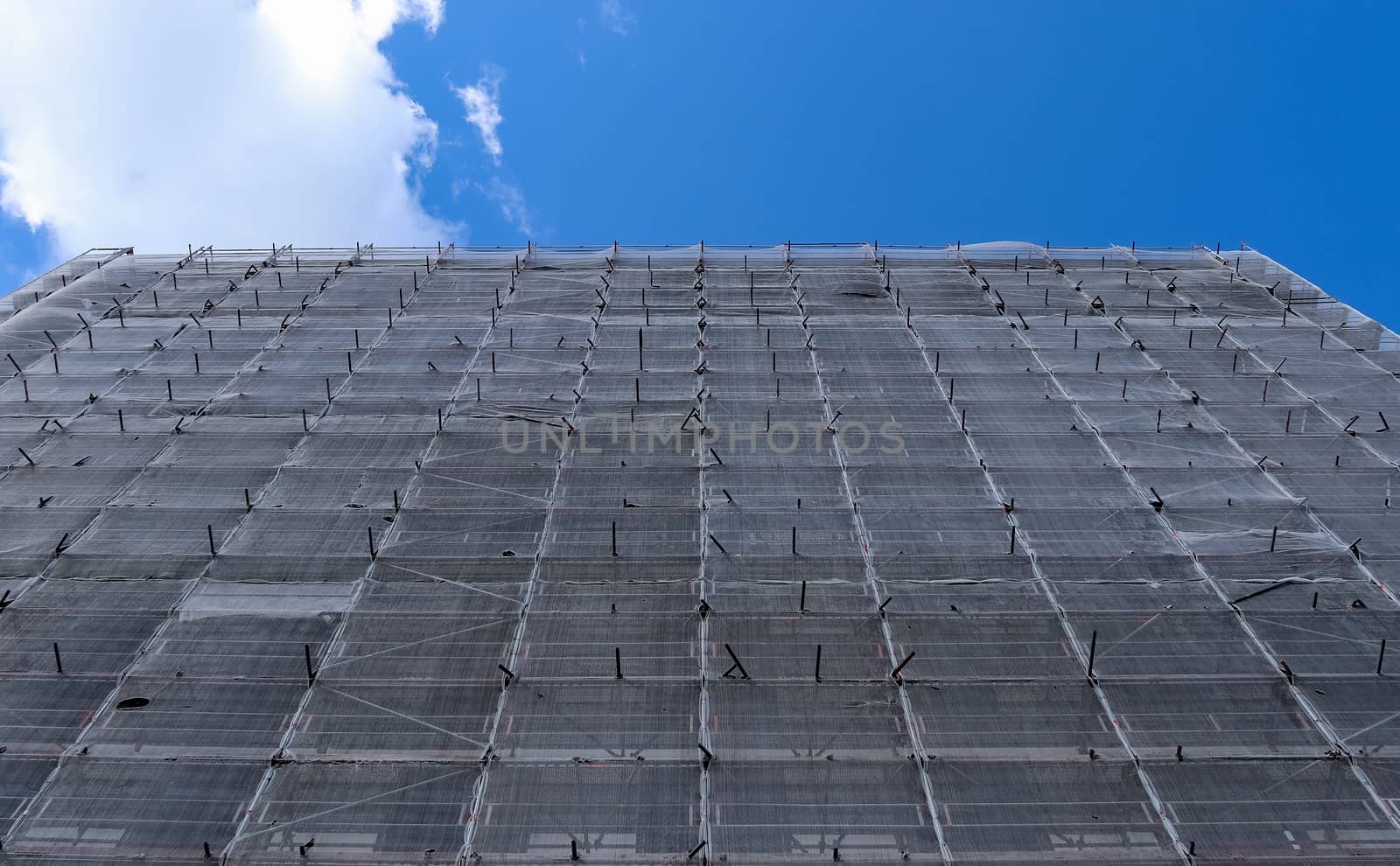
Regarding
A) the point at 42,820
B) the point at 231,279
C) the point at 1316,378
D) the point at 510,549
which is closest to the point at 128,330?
the point at 231,279

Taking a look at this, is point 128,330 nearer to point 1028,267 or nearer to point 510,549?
point 510,549

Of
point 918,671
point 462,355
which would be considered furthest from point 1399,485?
point 462,355

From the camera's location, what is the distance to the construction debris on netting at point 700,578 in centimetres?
1298

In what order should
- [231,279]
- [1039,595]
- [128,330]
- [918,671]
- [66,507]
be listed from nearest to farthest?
[918,671] < [1039,595] < [66,507] < [128,330] < [231,279]

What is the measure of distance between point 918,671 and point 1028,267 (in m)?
15.8

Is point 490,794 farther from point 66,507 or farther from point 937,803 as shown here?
point 66,507

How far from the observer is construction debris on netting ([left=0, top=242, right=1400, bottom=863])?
13.0 m

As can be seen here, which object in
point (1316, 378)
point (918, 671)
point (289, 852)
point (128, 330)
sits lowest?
point (289, 852)

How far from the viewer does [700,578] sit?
16.2 metres

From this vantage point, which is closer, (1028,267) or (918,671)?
(918,671)

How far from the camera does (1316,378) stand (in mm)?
22125

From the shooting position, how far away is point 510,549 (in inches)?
669

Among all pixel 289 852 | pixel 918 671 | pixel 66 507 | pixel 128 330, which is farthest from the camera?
pixel 128 330

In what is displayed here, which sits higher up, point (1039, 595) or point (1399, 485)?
point (1399, 485)
